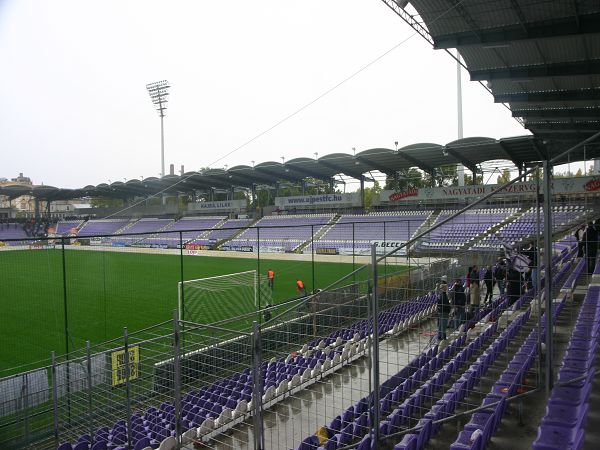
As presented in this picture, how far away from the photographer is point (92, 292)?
22391 mm

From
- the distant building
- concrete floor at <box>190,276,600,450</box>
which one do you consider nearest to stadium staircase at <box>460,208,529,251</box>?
concrete floor at <box>190,276,600,450</box>

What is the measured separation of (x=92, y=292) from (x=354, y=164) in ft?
72.9

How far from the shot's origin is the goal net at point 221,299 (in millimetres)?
15289

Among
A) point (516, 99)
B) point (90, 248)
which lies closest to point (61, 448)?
point (516, 99)

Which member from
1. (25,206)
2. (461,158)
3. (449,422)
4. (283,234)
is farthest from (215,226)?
(25,206)

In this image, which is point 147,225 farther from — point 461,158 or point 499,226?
point 499,226

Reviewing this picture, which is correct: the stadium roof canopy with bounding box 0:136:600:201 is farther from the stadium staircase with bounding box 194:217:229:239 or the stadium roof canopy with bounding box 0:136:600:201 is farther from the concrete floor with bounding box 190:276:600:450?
the concrete floor with bounding box 190:276:600:450

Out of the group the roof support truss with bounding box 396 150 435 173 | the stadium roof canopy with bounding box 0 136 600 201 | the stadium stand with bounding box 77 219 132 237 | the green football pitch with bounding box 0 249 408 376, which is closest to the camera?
the green football pitch with bounding box 0 249 408 376

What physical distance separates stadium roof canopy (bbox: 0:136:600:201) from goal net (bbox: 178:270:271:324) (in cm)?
589

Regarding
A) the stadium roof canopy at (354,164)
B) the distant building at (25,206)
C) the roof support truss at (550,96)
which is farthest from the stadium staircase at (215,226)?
the roof support truss at (550,96)

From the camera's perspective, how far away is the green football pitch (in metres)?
14.5

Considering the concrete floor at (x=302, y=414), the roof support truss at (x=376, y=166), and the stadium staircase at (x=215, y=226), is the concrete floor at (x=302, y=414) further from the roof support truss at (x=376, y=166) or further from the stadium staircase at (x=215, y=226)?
the stadium staircase at (x=215, y=226)

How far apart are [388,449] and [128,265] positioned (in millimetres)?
29453

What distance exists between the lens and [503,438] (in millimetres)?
5105
